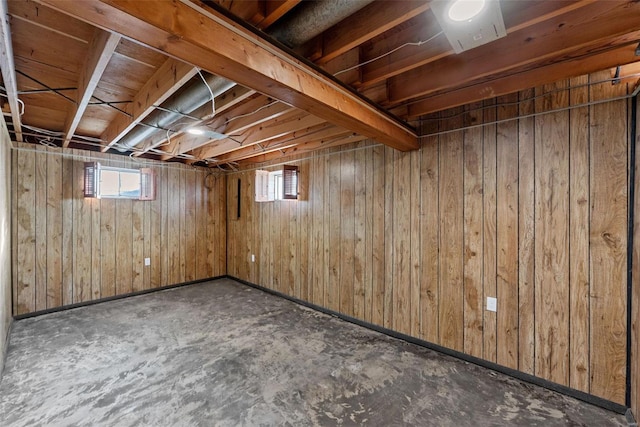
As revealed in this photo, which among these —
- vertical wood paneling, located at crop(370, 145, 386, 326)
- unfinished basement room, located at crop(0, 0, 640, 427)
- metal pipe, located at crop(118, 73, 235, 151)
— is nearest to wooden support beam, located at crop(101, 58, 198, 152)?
unfinished basement room, located at crop(0, 0, 640, 427)

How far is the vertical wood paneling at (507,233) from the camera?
88.4 inches

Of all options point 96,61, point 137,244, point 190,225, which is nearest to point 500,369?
point 96,61

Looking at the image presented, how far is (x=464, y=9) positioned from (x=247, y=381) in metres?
2.66

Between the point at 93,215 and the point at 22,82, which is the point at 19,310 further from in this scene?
the point at 22,82

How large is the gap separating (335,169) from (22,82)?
2.86 metres

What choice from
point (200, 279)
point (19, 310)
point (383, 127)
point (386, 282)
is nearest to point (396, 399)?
point (386, 282)

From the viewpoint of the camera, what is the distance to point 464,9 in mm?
1148

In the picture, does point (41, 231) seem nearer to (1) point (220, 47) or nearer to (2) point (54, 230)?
(2) point (54, 230)

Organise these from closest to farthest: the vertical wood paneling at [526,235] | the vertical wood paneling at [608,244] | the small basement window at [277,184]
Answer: the vertical wood paneling at [608,244]
the vertical wood paneling at [526,235]
the small basement window at [277,184]

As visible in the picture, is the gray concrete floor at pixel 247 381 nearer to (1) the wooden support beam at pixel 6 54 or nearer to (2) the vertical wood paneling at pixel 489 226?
(2) the vertical wood paneling at pixel 489 226

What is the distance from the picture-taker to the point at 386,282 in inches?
120

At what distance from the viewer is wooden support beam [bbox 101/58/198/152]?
1724 mm

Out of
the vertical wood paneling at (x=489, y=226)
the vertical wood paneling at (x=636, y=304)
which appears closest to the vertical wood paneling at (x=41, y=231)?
the vertical wood paneling at (x=489, y=226)

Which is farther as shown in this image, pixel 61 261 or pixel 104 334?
pixel 61 261
